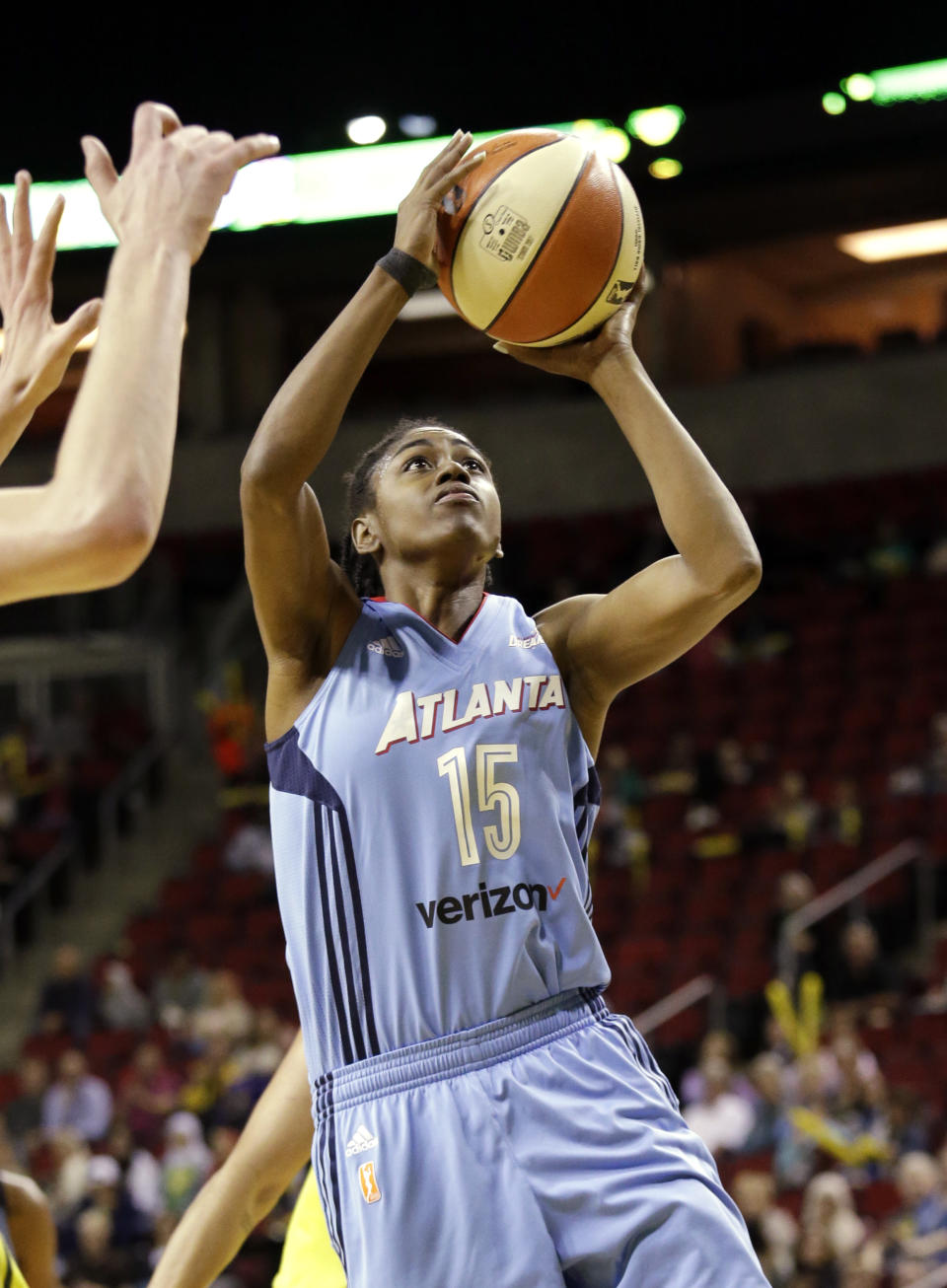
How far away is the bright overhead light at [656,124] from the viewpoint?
1520 centimetres

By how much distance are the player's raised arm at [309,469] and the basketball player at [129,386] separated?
951 mm

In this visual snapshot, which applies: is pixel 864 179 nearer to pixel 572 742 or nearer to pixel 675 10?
pixel 675 10

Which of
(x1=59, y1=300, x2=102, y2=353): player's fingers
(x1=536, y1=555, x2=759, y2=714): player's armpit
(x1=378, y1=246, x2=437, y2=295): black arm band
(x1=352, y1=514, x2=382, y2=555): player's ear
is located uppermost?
(x1=378, y1=246, x2=437, y2=295): black arm band

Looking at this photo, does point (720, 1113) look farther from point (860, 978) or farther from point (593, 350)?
point (593, 350)

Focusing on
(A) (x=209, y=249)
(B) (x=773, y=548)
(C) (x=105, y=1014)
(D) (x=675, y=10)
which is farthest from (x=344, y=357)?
(A) (x=209, y=249)

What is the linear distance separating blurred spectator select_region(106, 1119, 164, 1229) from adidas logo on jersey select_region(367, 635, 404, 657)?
783 centimetres

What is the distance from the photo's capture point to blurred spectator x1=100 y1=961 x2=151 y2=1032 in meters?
13.1

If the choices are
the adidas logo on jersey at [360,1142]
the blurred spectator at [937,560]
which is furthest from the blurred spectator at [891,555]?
the adidas logo on jersey at [360,1142]

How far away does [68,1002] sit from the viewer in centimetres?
1328

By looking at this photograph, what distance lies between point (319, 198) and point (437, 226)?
44.1ft

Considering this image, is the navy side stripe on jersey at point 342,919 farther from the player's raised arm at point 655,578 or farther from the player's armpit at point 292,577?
the player's raised arm at point 655,578

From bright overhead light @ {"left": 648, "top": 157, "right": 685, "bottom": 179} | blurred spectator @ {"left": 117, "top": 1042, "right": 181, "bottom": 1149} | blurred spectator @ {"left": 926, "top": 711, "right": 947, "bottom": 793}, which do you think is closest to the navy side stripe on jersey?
blurred spectator @ {"left": 117, "top": 1042, "right": 181, "bottom": 1149}

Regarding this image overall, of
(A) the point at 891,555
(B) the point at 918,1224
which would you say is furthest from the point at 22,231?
(A) the point at 891,555

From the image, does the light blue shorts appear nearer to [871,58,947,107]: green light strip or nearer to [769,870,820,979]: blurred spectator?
[769,870,820,979]: blurred spectator
